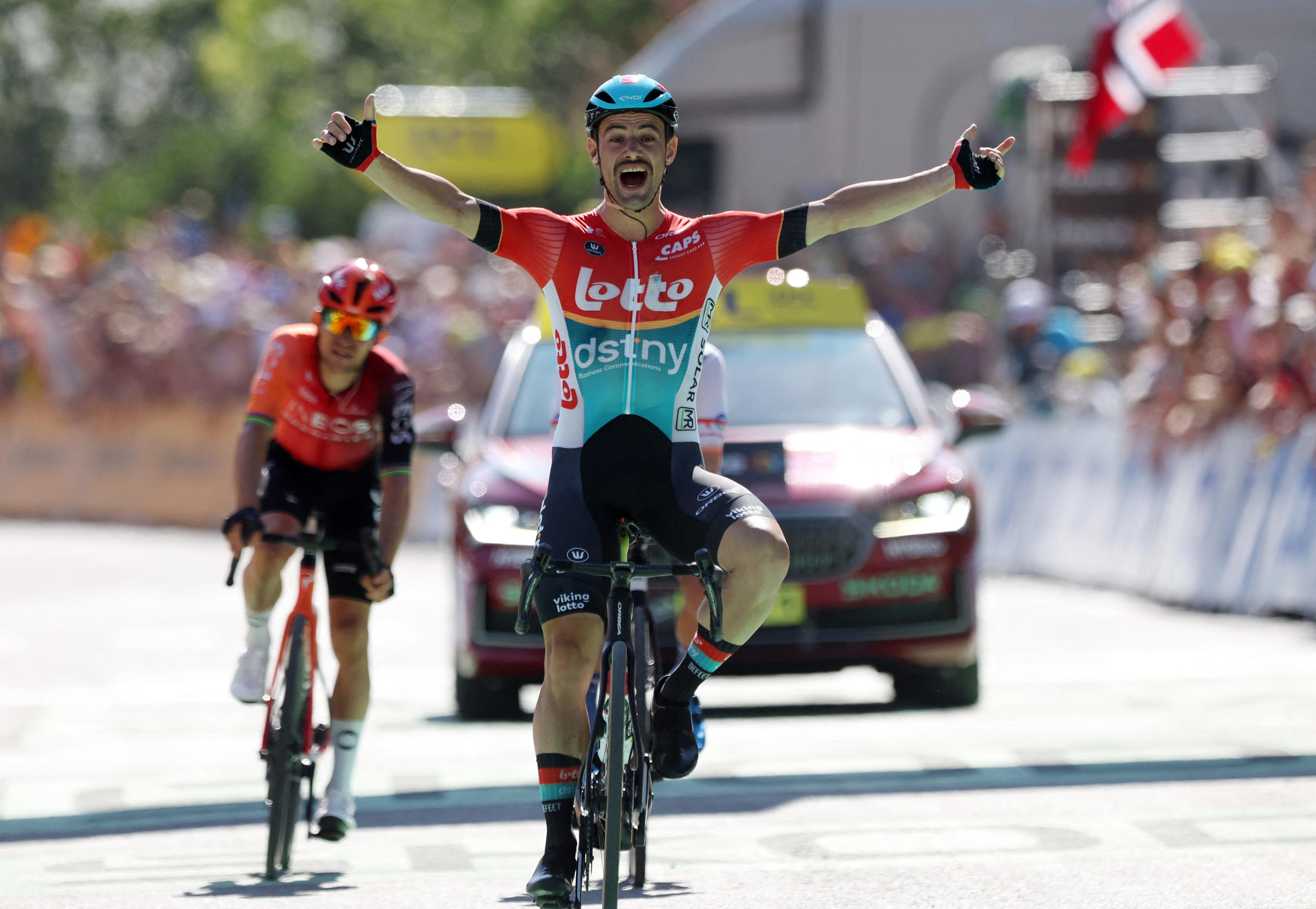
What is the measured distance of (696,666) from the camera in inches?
262

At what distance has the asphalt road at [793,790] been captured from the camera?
7.33 metres

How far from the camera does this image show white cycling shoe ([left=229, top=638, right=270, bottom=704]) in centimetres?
830

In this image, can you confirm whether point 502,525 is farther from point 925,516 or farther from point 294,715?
point 294,715

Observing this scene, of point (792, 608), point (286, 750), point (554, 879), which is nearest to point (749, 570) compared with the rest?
point (554, 879)

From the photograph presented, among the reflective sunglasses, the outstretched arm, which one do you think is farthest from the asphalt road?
the outstretched arm

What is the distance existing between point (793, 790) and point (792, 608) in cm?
186

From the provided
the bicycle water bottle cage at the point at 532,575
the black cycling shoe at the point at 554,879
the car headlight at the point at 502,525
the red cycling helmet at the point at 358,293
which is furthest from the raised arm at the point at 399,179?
the car headlight at the point at 502,525

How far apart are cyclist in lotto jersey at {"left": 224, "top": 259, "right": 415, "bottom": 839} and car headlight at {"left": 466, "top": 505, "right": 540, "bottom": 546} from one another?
2366mm

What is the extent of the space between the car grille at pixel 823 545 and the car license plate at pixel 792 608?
0.20ft

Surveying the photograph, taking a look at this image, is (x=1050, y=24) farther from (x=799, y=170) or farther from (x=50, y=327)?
(x=50, y=327)

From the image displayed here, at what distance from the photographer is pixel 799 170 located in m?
28.2

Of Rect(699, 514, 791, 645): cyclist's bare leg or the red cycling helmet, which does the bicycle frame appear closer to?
the red cycling helmet

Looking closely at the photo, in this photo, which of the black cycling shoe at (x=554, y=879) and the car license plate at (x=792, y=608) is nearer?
the black cycling shoe at (x=554, y=879)

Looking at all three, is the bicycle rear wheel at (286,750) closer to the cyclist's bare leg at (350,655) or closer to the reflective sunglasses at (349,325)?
the cyclist's bare leg at (350,655)
